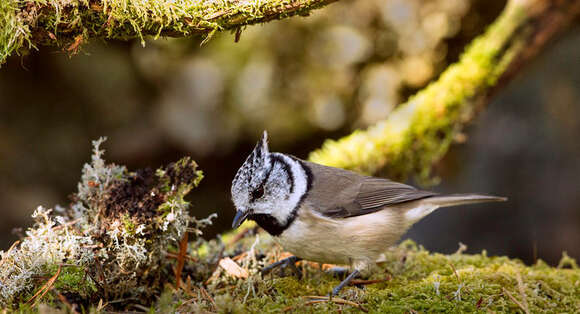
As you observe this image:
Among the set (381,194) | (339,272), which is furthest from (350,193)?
(339,272)

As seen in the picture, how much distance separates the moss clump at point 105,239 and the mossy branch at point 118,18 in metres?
0.64

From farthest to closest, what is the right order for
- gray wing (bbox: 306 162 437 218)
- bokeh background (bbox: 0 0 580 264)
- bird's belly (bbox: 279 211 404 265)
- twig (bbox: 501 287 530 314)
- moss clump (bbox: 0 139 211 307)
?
bokeh background (bbox: 0 0 580 264)
gray wing (bbox: 306 162 437 218)
bird's belly (bbox: 279 211 404 265)
moss clump (bbox: 0 139 211 307)
twig (bbox: 501 287 530 314)

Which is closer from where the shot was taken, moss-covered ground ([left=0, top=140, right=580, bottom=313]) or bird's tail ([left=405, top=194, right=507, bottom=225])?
moss-covered ground ([left=0, top=140, right=580, bottom=313])

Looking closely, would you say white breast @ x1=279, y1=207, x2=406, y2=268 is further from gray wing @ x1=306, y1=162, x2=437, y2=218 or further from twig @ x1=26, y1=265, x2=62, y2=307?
twig @ x1=26, y1=265, x2=62, y2=307

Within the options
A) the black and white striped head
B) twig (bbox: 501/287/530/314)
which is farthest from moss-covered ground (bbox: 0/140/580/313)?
the black and white striped head

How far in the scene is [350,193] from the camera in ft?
10.4

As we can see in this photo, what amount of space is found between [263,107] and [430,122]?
209cm

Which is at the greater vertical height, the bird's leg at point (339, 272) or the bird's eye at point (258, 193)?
the bird's eye at point (258, 193)

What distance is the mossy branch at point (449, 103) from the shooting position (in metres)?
4.61

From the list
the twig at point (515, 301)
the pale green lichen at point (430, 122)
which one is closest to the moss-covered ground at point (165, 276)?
the twig at point (515, 301)

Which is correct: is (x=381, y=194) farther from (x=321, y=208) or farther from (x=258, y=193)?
(x=258, y=193)

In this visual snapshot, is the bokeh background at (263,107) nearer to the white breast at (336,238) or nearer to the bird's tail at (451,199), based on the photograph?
the bird's tail at (451,199)

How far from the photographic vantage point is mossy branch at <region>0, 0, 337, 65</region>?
6.65ft

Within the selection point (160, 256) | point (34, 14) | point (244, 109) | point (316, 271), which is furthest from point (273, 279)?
point (244, 109)
